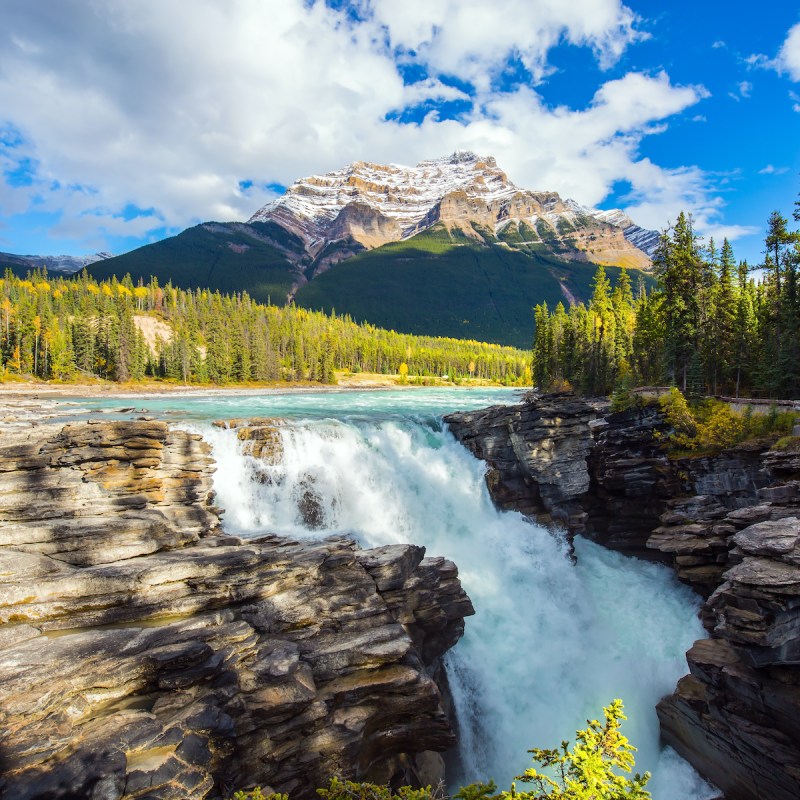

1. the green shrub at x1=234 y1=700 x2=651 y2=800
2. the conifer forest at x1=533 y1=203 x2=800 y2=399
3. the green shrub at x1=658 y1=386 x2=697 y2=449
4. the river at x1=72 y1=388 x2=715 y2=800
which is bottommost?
the river at x1=72 y1=388 x2=715 y2=800

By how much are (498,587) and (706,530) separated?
456 inches

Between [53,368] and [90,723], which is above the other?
[53,368]

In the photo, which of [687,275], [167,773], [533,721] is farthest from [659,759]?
[687,275]

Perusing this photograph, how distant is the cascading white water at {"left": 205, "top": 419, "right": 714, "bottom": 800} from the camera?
19.2m

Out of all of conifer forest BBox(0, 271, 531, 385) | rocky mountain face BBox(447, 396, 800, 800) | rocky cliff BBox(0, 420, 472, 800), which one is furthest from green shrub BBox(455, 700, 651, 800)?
conifer forest BBox(0, 271, 531, 385)

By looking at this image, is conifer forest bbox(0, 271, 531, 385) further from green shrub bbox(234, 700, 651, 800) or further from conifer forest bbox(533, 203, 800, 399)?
green shrub bbox(234, 700, 651, 800)

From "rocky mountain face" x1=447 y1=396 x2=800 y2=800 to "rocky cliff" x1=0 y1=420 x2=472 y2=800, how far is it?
987 cm

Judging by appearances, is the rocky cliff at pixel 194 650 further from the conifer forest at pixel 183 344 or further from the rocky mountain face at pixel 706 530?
the conifer forest at pixel 183 344

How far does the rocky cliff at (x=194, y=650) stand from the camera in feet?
32.6

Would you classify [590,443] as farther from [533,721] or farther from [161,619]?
[161,619]

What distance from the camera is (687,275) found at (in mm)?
38875

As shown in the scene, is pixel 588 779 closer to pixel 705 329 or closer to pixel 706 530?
pixel 706 530

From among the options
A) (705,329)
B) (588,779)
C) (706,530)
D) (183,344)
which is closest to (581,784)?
(588,779)

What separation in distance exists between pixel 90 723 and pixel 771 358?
177 feet
